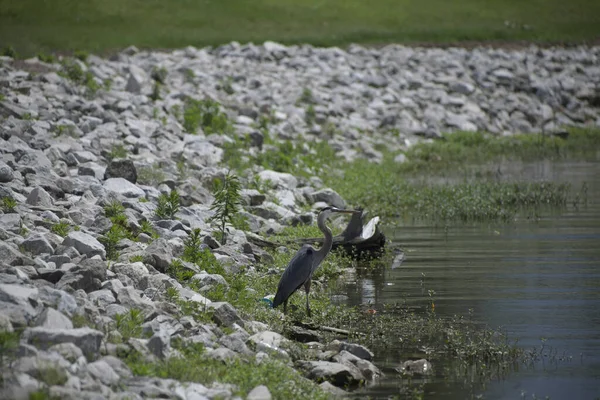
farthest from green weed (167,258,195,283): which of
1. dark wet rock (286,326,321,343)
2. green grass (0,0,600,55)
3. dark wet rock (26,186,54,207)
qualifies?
green grass (0,0,600,55)

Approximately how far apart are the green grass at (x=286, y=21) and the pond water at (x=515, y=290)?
80.5ft

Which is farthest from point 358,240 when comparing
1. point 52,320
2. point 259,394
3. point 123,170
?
point 52,320

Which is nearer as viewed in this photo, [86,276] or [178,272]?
[86,276]

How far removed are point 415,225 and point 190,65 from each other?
1758 cm

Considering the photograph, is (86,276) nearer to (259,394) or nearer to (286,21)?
(259,394)

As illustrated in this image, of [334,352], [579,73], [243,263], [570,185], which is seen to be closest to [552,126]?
[579,73]

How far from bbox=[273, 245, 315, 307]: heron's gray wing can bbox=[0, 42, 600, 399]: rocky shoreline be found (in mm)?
660

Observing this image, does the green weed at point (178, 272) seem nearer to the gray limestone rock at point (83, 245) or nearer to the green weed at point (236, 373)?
the gray limestone rock at point (83, 245)

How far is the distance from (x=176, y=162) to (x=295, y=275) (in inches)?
333

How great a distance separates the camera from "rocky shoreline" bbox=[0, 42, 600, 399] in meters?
8.80

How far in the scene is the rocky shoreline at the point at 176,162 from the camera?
8.80m

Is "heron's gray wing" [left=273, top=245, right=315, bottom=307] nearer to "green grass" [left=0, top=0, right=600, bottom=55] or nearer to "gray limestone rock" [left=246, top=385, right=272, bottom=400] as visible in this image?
"gray limestone rock" [left=246, top=385, right=272, bottom=400]

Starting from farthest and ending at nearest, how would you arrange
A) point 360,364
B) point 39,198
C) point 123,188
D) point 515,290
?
point 123,188
point 515,290
point 39,198
point 360,364

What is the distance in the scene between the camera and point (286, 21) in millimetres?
48750
